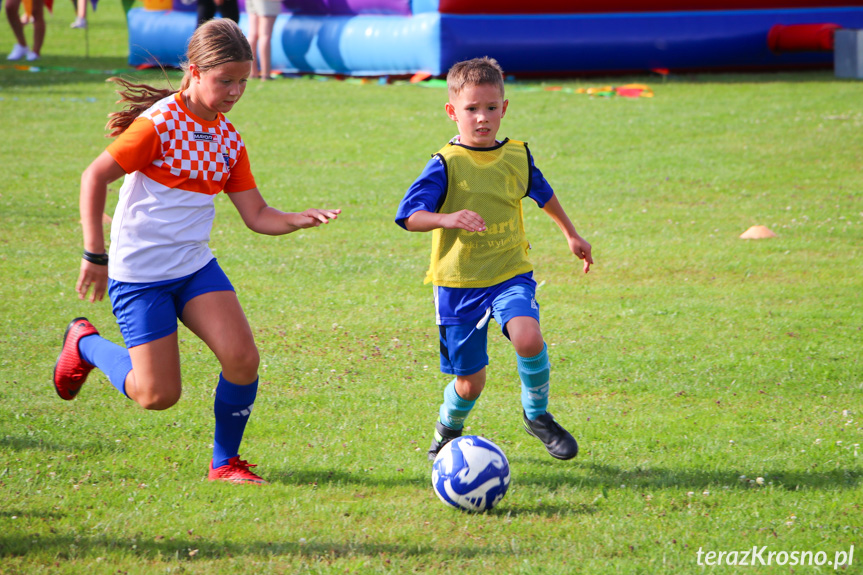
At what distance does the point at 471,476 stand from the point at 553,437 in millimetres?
630

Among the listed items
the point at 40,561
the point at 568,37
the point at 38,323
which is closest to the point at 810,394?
the point at 40,561

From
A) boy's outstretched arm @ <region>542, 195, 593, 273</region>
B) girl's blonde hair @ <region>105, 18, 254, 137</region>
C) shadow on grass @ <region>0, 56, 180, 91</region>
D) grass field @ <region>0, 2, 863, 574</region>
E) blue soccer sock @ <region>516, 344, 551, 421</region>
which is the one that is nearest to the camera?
grass field @ <region>0, 2, 863, 574</region>

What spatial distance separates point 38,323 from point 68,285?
1.00 metres

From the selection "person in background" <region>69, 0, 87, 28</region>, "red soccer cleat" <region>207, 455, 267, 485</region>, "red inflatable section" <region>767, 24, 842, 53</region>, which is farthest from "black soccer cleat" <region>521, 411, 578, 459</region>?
"person in background" <region>69, 0, 87, 28</region>

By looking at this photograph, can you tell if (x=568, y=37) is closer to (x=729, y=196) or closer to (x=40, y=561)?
(x=729, y=196)

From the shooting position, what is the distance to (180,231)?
4.14 m

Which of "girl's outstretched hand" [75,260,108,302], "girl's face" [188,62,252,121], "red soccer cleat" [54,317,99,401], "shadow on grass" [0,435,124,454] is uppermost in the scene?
"girl's face" [188,62,252,121]

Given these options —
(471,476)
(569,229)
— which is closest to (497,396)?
(569,229)

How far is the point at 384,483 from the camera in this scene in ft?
14.1

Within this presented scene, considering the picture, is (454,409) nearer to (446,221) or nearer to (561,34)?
(446,221)

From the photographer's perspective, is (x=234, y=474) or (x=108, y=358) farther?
(x=108, y=358)

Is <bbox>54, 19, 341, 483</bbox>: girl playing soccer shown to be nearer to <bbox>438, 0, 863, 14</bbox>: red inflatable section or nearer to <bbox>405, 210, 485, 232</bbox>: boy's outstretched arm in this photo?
<bbox>405, 210, 485, 232</bbox>: boy's outstretched arm

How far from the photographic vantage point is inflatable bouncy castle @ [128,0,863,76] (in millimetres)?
17062

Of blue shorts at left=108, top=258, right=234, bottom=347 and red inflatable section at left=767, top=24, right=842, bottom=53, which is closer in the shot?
blue shorts at left=108, top=258, right=234, bottom=347
